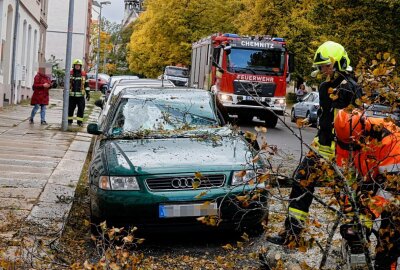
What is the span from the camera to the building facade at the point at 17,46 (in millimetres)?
24906

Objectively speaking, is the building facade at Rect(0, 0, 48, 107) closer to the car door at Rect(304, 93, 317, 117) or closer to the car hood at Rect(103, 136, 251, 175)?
the car door at Rect(304, 93, 317, 117)

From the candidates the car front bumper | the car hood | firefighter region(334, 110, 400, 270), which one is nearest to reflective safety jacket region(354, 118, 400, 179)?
firefighter region(334, 110, 400, 270)

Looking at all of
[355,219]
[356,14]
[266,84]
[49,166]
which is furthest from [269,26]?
[355,219]

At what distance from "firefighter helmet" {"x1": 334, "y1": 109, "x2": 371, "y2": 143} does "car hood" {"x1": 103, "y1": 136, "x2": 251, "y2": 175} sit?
1649mm

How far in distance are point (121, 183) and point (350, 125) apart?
260 centimetres

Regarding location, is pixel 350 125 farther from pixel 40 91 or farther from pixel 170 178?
pixel 40 91

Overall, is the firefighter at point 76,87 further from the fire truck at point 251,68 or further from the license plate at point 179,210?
the license plate at point 179,210

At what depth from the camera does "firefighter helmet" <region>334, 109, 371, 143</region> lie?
4.23m

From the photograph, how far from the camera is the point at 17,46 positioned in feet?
92.3

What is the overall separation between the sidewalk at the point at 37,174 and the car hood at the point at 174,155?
90cm

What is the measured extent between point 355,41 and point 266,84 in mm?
5762

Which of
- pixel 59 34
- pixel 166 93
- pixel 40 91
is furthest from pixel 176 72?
pixel 166 93

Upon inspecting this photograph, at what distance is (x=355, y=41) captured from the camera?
2689 cm

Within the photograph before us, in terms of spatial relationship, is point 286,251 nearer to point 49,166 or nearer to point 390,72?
point 390,72
